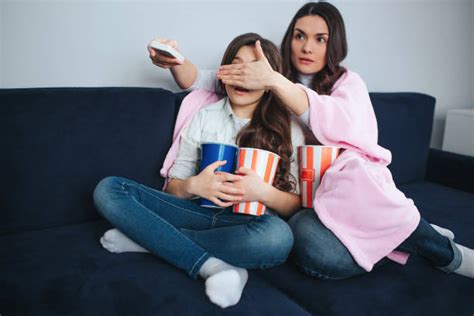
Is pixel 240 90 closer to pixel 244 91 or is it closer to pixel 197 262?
pixel 244 91

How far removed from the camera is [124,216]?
3.76ft

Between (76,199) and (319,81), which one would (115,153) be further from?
(319,81)

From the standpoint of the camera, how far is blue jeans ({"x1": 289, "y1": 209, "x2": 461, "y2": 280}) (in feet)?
3.65

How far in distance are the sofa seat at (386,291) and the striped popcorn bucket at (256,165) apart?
0.60 ft

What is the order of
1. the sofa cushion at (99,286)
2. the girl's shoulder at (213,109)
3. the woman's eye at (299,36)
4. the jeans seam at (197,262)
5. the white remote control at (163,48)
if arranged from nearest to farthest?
the sofa cushion at (99,286), the jeans seam at (197,262), the white remote control at (163,48), the girl's shoulder at (213,109), the woman's eye at (299,36)

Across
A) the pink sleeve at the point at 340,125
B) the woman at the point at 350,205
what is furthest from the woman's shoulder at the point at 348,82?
the pink sleeve at the point at 340,125

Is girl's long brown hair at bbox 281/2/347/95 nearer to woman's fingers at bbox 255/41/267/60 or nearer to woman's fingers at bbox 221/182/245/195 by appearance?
woman's fingers at bbox 255/41/267/60

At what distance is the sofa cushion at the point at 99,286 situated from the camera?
944mm

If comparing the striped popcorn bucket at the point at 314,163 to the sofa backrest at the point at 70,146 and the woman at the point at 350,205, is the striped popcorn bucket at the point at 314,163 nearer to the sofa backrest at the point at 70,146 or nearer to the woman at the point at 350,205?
the woman at the point at 350,205

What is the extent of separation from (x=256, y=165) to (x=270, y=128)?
23 centimetres


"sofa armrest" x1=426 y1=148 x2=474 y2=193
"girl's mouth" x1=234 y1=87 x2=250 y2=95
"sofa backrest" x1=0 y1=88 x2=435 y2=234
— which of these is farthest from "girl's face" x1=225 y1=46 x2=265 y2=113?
"sofa armrest" x1=426 y1=148 x2=474 y2=193

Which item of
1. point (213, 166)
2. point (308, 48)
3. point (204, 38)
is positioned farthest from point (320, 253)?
point (204, 38)

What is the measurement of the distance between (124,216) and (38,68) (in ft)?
2.24

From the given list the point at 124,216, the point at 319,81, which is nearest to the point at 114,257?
the point at 124,216
